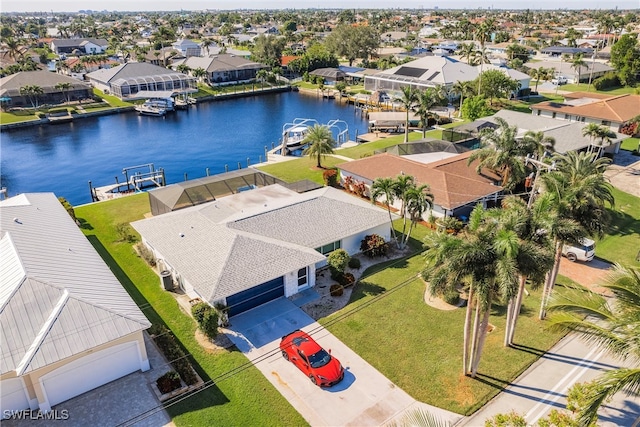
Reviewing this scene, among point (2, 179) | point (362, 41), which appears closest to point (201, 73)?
point (362, 41)

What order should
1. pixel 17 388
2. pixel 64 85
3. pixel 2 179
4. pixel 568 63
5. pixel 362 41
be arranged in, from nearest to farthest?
pixel 17 388 < pixel 2 179 < pixel 64 85 < pixel 568 63 < pixel 362 41

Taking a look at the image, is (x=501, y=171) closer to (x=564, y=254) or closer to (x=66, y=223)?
(x=564, y=254)

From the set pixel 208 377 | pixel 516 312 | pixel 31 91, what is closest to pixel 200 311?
pixel 208 377

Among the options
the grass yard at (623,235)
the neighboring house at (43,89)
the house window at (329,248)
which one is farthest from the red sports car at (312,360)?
the neighboring house at (43,89)

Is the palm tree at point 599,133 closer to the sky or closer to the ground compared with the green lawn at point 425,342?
closer to the sky

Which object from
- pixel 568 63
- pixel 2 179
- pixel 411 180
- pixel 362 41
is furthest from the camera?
pixel 362 41

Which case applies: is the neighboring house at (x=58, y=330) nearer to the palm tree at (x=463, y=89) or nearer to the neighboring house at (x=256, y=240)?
the neighboring house at (x=256, y=240)
